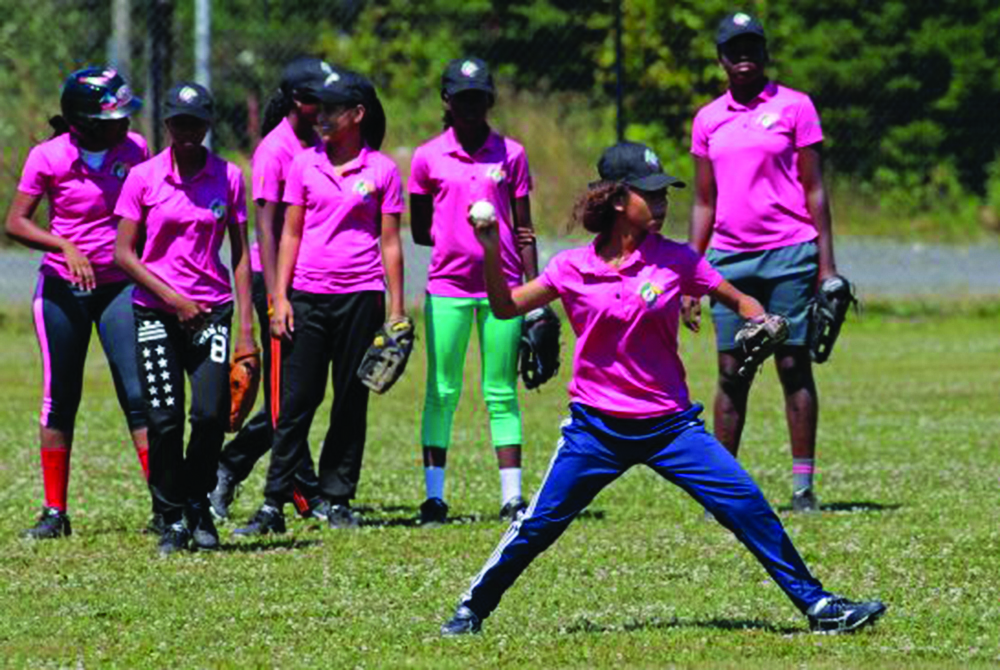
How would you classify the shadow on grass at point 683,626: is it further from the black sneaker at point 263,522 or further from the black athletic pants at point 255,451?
the black athletic pants at point 255,451

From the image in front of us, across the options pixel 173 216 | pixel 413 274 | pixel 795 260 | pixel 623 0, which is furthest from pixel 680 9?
pixel 173 216

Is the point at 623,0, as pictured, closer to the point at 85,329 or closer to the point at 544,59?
the point at 544,59

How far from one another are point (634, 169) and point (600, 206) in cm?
17

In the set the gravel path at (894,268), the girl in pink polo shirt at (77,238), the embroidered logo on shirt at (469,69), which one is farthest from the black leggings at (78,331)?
the gravel path at (894,268)

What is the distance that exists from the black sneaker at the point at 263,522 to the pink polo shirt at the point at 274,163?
3.69 feet

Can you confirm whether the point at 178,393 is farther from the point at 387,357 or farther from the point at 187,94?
the point at 187,94

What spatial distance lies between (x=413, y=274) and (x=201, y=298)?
1428cm

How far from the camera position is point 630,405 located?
305 inches

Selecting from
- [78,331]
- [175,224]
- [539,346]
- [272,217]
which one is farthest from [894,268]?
[175,224]

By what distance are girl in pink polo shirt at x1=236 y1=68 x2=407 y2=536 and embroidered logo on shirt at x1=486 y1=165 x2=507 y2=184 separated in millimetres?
525

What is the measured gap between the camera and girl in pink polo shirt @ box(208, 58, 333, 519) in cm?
1055

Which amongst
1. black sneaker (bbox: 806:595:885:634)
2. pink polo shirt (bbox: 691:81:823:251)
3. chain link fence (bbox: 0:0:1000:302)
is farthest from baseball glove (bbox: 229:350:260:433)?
chain link fence (bbox: 0:0:1000:302)

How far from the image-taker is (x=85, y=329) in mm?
10500

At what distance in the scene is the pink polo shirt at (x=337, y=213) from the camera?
10.4 meters
